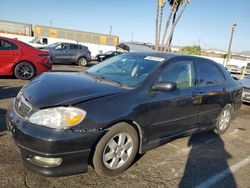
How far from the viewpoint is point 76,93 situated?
9.32ft

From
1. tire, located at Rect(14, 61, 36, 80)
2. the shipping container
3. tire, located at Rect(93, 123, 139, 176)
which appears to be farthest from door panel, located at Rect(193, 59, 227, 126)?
the shipping container

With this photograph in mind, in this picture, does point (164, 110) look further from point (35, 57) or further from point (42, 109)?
point (35, 57)

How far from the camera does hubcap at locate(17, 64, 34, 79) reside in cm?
800

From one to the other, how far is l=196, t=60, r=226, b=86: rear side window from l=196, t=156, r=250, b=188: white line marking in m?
1.39

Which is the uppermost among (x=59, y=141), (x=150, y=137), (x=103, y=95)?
(x=103, y=95)

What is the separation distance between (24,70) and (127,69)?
539cm

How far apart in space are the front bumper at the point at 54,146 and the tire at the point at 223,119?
10.2ft

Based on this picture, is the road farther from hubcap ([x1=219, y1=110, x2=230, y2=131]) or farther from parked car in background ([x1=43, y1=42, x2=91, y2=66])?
parked car in background ([x1=43, y1=42, x2=91, y2=66])

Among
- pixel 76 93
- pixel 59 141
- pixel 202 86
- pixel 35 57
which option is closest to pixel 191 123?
pixel 202 86

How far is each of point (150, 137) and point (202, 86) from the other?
1.44 meters

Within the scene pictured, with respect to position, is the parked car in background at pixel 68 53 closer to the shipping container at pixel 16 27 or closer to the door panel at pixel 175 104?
the door panel at pixel 175 104

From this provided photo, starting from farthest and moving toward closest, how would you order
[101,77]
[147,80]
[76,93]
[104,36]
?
[104,36] < [101,77] < [147,80] < [76,93]

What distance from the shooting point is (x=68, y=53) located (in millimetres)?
16062

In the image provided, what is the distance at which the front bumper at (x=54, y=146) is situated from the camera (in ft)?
8.13
